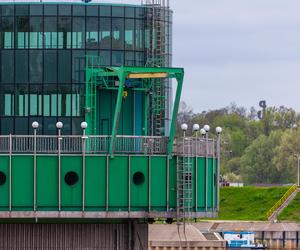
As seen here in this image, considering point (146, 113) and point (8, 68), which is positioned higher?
point (8, 68)

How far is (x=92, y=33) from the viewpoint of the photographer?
60.1 m

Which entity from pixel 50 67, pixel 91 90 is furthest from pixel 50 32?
pixel 91 90

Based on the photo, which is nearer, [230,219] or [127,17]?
[127,17]

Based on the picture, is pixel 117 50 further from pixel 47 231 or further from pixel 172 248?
pixel 172 248

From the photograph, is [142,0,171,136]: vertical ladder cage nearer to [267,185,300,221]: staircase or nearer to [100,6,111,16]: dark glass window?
[100,6,111,16]: dark glass window

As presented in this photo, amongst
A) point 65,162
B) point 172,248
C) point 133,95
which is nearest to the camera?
point 65,162

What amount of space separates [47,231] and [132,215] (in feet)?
10.9

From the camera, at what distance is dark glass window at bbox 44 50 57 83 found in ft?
197

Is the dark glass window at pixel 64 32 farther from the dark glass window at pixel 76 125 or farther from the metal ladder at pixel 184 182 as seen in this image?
the metal ladder at pixel 184 182

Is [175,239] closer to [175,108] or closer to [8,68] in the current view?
[8,68]

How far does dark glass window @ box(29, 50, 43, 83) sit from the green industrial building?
0.12 feet

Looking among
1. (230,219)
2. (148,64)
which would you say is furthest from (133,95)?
(230,219)

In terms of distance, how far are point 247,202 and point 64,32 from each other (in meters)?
128

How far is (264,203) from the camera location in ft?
605
